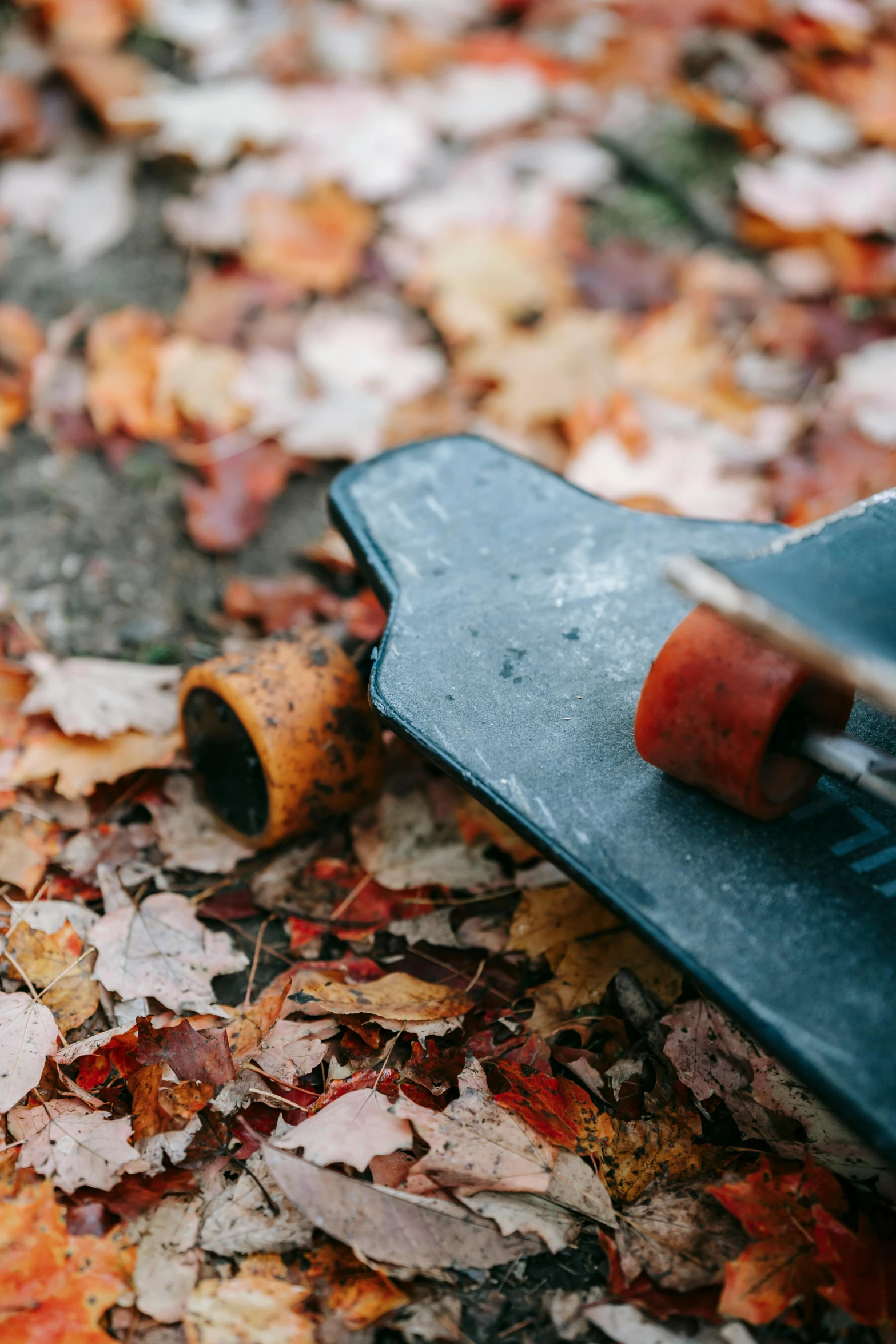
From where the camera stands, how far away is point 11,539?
1.96m

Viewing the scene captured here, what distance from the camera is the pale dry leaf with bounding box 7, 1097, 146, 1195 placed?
1.15m

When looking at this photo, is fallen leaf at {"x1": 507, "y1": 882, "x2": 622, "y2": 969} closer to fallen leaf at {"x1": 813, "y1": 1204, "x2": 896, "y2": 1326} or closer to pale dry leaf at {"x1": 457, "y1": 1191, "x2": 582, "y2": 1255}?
pale dry leaf at {"x1": 457, "y1": 1191, "x2": 582, "y2": 1255}

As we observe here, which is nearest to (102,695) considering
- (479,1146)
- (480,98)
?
(479,1146)

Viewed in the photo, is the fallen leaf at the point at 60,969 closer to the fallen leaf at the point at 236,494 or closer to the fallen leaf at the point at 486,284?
the fallen leaf at the point at 236,494

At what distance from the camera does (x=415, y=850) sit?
1.59m

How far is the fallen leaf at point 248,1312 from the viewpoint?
1030 mm

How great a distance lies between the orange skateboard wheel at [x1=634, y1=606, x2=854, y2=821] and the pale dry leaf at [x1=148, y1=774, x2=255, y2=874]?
696 millimetres

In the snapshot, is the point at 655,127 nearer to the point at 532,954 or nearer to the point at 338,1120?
the point at 532,954

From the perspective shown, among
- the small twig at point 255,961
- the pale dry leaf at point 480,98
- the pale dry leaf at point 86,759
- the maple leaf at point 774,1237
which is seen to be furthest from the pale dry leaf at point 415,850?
the pale dry leaf at point 480,98

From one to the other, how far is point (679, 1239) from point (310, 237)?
2203 mm

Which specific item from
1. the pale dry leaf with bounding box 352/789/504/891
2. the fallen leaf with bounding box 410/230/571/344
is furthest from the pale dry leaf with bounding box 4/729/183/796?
the fallen leaf with bounding box 410/230/571/344

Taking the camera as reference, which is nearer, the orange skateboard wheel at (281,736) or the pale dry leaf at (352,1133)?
the pale dry leaf at (352,1133)

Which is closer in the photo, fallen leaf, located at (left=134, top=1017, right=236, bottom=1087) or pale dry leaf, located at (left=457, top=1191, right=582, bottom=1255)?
pale dry leaf, located at (left=457, top=1191, right=582, bottom=1255)

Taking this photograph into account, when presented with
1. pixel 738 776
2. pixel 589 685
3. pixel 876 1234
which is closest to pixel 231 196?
pixel 589 685
